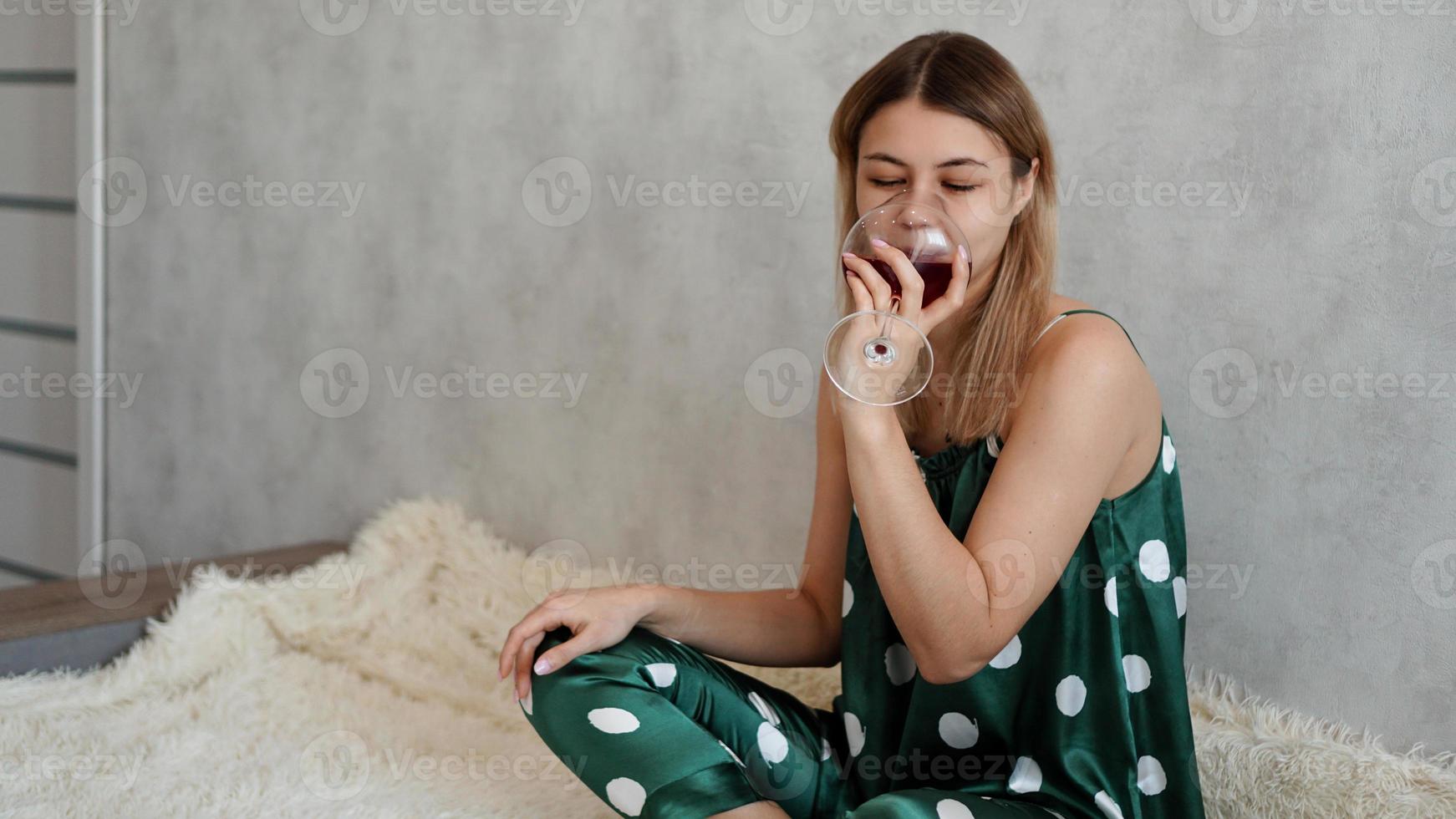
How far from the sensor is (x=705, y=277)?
1.88 metres

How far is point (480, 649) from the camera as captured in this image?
6.43 ft

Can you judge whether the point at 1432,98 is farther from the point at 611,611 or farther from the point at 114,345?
the point at 114,345

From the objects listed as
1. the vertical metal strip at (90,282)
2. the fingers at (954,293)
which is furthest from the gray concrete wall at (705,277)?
the fingers at (954,293)

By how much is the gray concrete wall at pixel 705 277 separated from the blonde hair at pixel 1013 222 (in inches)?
11.9

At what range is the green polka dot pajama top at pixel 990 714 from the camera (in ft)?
3.72

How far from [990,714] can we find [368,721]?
0.89 meters

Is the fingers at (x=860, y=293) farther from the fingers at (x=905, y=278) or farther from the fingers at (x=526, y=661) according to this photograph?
the fingers at (x=526, y=661)

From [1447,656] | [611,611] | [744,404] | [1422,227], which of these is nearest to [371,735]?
[611,611]

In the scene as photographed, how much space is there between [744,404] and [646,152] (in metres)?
0.42

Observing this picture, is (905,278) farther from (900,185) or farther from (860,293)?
(900,185)

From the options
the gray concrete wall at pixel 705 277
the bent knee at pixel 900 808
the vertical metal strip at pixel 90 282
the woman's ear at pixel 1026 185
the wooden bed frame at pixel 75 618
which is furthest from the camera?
the vertical metal strip at pixel 90 282

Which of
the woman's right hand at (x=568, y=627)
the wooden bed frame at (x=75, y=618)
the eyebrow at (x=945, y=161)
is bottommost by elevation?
the wooden bed frame at (x=75, y=618)

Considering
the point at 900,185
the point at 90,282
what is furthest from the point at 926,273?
the point at 90,282

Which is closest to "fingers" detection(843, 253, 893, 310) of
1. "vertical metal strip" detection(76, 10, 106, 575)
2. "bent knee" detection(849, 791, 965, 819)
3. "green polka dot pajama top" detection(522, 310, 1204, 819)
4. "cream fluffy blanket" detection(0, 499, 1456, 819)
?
"green polka dot pajama top" detection(522, 310, 1204, 819)
